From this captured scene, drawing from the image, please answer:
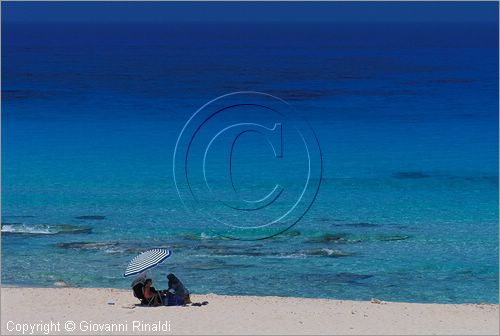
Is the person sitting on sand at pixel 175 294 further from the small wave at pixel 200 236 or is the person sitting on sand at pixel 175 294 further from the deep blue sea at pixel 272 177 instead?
the small wave at pixel 200 236

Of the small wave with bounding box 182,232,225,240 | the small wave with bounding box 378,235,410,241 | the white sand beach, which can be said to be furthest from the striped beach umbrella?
the small wave with bounding box 378,235,410,241

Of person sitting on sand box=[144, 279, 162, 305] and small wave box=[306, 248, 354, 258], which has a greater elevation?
small wave box=[306, 248, 354, 258]

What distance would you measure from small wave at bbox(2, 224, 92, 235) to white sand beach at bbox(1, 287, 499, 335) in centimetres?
560

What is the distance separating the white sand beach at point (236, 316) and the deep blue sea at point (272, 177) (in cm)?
183

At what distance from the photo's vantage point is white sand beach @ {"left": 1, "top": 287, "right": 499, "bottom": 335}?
15.2 meters

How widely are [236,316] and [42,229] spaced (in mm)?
9163

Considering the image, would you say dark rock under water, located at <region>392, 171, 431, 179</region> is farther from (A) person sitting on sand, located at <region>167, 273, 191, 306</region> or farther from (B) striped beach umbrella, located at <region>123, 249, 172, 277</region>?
(A) person sitting on sand, located at <region>167, 273, 191, 306</region>

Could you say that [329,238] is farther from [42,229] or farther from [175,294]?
[175,294]

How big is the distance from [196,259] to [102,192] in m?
8.44

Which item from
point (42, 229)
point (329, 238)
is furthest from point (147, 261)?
point (42, 229)

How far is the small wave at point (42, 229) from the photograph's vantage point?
23547 mm

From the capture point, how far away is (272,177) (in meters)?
32.0

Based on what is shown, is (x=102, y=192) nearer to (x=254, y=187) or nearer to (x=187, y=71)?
(x=254, y=187)

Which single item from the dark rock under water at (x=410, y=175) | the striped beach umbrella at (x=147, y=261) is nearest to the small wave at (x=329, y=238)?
the striped beach umbrella at (x=147, y=261)
